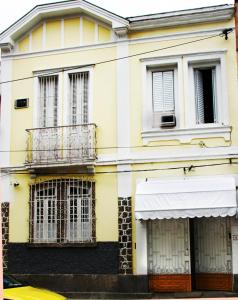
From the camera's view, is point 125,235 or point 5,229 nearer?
point 125,235

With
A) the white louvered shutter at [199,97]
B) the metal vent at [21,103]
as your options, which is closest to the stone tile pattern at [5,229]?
the metal vent at [21,103]

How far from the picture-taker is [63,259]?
47.0ft

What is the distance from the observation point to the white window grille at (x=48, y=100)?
608 inches

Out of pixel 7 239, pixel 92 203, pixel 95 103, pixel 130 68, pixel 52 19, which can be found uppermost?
pixel 52 19

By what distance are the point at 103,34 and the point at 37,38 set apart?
2477 millimetres

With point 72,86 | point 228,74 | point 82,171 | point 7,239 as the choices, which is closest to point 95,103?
point 72,86

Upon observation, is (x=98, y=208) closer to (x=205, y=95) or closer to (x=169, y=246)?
(x=169, y=246)

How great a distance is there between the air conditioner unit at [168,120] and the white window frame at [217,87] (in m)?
0.48

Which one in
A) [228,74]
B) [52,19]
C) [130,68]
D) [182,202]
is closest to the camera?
[182,202]

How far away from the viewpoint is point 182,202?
12859mm

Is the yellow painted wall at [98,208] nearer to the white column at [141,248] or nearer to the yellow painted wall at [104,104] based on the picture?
the yellow painted wall at [104,104]

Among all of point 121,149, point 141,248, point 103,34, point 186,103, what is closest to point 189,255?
point 141,248

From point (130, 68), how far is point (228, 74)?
3.17 metres

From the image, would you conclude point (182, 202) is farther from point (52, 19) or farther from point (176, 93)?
point (52, 19)
